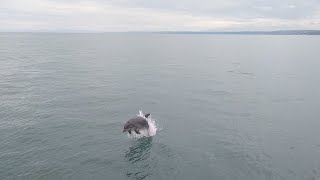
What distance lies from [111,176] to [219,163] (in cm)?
775

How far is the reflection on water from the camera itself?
928 inches

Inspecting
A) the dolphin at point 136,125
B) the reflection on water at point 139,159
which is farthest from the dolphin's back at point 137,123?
the reflection on water at point 139,159

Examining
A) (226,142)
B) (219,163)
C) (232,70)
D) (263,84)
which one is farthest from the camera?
(232,70)

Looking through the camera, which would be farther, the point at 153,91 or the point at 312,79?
the point at 312,79

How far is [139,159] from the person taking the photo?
84.3 ft

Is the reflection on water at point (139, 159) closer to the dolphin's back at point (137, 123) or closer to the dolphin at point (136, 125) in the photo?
the dolphin at point (136, 125)

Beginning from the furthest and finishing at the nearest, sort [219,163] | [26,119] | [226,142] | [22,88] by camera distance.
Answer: [22,88] < [26,119] < [226,142] < [219,163]

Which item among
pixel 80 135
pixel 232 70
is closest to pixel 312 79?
pixel 232 70

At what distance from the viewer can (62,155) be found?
2616cm

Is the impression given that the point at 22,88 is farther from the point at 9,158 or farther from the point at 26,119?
the point at 9,158

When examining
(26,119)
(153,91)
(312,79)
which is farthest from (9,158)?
(312,79)

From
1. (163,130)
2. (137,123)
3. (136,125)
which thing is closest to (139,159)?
(136,125)

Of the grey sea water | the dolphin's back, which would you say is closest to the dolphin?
the dolphin's back

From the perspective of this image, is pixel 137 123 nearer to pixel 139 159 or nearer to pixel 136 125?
pixel 136 125
